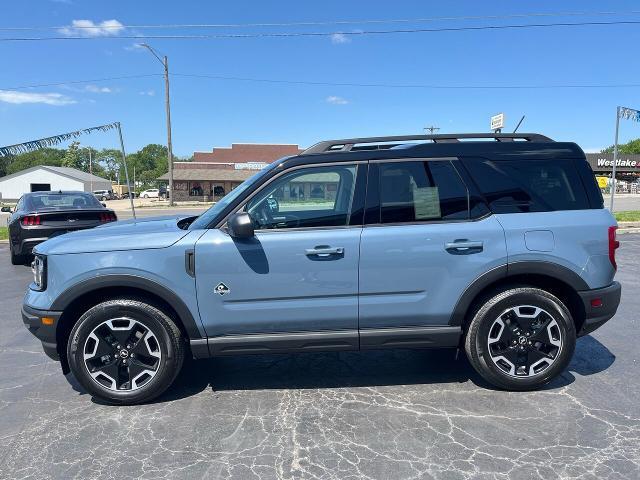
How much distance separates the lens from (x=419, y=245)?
11.7 ft

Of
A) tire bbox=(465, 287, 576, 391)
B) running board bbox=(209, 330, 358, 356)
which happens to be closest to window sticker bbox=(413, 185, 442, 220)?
tire bbox=(465, 287, 576, 391)

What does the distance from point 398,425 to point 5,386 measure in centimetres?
323

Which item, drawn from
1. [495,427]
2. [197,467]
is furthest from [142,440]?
[495,427]

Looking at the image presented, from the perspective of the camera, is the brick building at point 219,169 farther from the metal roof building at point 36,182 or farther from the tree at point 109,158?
the tree at point 109,158

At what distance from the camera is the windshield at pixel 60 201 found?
968cm

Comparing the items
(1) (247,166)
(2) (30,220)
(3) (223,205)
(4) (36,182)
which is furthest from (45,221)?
(4) (36,182)

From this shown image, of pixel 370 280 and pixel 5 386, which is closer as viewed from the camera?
pixel 370 280

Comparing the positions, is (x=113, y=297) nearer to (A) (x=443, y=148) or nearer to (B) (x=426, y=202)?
(B) (x=426, y=202)

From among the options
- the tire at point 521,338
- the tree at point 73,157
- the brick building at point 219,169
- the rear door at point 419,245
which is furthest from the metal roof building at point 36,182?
the tire at point 521,338

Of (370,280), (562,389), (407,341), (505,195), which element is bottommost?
(562,389)

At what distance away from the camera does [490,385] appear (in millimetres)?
3887

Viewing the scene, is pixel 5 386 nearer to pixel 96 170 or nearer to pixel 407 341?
pixel 407 341

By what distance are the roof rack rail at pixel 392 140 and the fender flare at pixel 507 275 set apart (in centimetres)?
106

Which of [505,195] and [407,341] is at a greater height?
[505,195]
